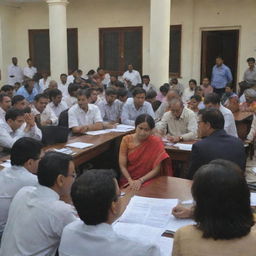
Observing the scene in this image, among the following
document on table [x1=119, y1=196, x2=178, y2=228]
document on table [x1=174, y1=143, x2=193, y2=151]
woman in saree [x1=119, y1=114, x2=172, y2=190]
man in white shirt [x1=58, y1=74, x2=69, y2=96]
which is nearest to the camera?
document on table [x1=119, y1=196, x2=178, y2=228]

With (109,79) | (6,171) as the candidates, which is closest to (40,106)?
(6,171)

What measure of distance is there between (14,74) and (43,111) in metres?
7.20

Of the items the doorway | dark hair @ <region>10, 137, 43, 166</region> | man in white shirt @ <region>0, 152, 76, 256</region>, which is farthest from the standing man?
man in white shirt @ <region>0, 152, 76, 256</region>

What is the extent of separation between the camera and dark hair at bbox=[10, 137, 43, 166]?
2600 mm

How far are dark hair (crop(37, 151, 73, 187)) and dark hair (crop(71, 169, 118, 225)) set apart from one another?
476 mm

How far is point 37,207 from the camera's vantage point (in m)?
1.98

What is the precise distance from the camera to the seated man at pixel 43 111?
231 inches

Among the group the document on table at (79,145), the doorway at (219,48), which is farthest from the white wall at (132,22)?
the document on table at (79,145)

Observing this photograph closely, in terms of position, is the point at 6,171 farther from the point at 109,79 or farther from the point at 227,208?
the point at 109,79

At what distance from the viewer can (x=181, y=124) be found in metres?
4.93

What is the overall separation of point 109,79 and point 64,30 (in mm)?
1956

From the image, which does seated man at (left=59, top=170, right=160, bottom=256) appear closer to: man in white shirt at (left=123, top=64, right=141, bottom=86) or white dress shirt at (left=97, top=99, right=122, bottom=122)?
white dress shirt at (left=97, top=99, right=122, bottom=122)

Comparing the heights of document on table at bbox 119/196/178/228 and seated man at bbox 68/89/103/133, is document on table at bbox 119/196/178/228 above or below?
below

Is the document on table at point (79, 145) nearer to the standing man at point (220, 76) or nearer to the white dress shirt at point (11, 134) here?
the white dress shirt at point (11, 134)
